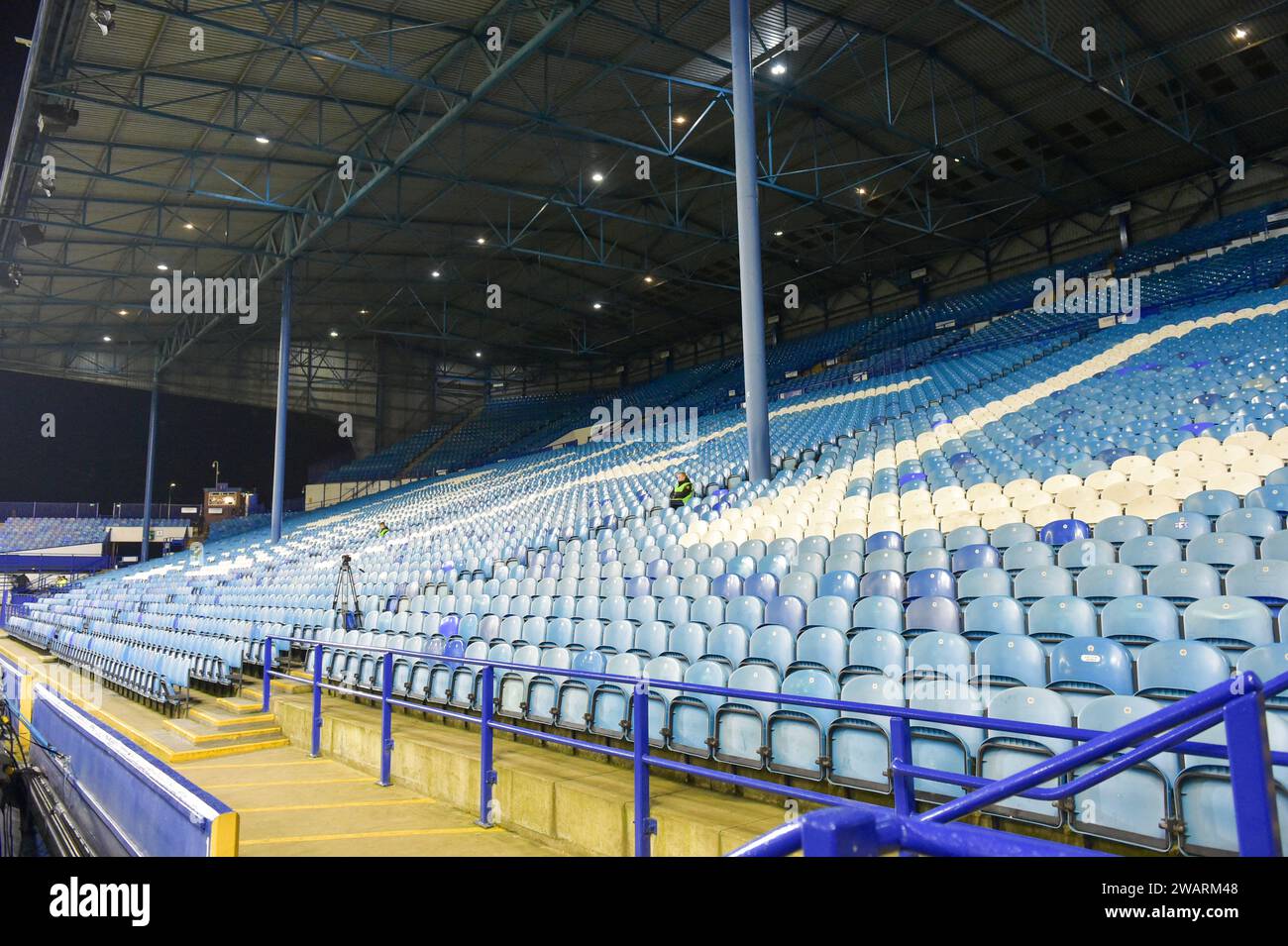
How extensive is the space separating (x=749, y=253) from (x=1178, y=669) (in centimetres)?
770

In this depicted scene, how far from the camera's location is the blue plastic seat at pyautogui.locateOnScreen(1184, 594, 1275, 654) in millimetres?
3850

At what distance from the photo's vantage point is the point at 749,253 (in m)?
10.1

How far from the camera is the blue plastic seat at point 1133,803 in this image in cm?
285

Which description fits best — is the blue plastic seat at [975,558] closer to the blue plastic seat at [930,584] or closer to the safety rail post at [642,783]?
the blue plastic seat at [930,584]

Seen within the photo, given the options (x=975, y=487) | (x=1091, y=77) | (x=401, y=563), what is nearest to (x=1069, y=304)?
(x=1091, y=77)

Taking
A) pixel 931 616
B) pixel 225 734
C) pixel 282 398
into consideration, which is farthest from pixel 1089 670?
pixel 282 398

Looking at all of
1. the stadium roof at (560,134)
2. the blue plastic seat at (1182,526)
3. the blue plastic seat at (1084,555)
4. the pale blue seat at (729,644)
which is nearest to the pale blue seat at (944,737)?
the pale blue seat at (729,644)

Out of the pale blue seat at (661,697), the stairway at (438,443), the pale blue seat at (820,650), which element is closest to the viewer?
the pale blue seat at (820,650)

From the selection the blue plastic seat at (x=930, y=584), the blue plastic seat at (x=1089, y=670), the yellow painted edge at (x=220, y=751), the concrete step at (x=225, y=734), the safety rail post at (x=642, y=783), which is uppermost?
the blue plastic seat at (x=930, y=584)

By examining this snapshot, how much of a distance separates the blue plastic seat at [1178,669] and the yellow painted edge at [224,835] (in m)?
3.48

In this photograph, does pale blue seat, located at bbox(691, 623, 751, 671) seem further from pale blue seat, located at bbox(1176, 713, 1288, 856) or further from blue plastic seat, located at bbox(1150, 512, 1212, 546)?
blue plastic seat, located at bbox(1150, 512, 1212, 546)

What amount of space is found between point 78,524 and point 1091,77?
3355cm

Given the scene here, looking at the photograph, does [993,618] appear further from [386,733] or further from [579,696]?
[386,733]

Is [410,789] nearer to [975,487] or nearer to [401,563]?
[975,487]
